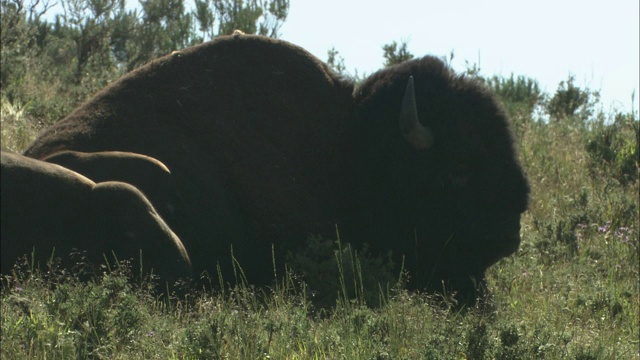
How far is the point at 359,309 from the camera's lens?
18.5 feet

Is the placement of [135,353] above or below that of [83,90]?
below

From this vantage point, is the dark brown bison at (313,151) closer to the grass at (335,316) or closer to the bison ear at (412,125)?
the bison ear at (412,125)

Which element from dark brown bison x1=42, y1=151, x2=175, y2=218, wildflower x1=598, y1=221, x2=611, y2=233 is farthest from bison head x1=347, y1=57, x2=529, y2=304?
wildflower x1=598, y1=221, x2=611, y2=233

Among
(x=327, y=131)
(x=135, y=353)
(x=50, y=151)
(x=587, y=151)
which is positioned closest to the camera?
(x=135, y=353)

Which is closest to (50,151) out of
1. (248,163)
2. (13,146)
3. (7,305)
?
(248,163)

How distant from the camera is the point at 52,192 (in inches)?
217

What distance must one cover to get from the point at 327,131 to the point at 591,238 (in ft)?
11.8

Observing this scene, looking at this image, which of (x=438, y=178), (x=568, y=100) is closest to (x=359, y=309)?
(x=438, y=178)

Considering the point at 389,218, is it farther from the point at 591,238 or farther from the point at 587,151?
the point at 587,151

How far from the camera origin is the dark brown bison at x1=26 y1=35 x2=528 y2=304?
21.9ft

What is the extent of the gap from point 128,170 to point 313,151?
1.57 metres

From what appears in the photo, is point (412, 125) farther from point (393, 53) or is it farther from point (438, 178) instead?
point (393, 53)

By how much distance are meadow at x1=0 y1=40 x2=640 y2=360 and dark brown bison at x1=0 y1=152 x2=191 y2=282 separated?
0.14 meters

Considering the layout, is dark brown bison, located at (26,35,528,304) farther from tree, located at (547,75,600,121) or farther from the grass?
tree, located at (547,75,600,121)
